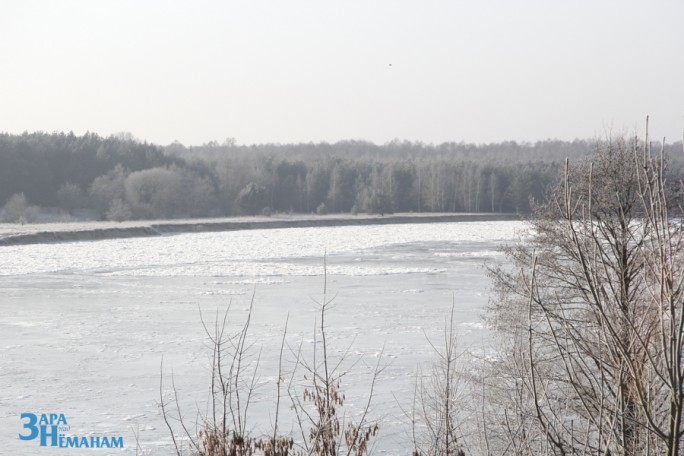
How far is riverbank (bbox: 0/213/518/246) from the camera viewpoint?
150 feet

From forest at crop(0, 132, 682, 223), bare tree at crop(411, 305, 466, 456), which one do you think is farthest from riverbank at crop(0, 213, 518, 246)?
bare tree at crop(411, 305, 466, 456)

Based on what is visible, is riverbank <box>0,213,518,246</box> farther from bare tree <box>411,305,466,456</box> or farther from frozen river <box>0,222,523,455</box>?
bare tree <box>411,305,466,456</box>

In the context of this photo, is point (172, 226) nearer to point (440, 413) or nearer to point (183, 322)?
point (183, 322)

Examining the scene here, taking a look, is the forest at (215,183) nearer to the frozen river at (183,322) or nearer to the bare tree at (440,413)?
the frozen river at (183,322)

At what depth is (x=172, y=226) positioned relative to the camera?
5788cm

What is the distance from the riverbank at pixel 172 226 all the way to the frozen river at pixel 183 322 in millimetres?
6087

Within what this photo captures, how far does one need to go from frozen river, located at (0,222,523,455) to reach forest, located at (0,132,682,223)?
27.5m

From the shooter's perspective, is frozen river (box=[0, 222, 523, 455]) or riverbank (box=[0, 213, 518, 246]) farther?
riverbank (box=[0, 213, 518, 246])

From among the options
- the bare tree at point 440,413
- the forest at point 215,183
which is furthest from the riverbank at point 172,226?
the bare tree at point 440,413

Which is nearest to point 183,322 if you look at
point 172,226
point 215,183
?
point 172,226

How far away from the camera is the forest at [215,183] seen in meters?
68.1

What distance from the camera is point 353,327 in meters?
17.4

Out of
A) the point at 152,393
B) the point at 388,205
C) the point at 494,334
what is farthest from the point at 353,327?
the point at 388,205

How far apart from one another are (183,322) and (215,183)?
222 feet
